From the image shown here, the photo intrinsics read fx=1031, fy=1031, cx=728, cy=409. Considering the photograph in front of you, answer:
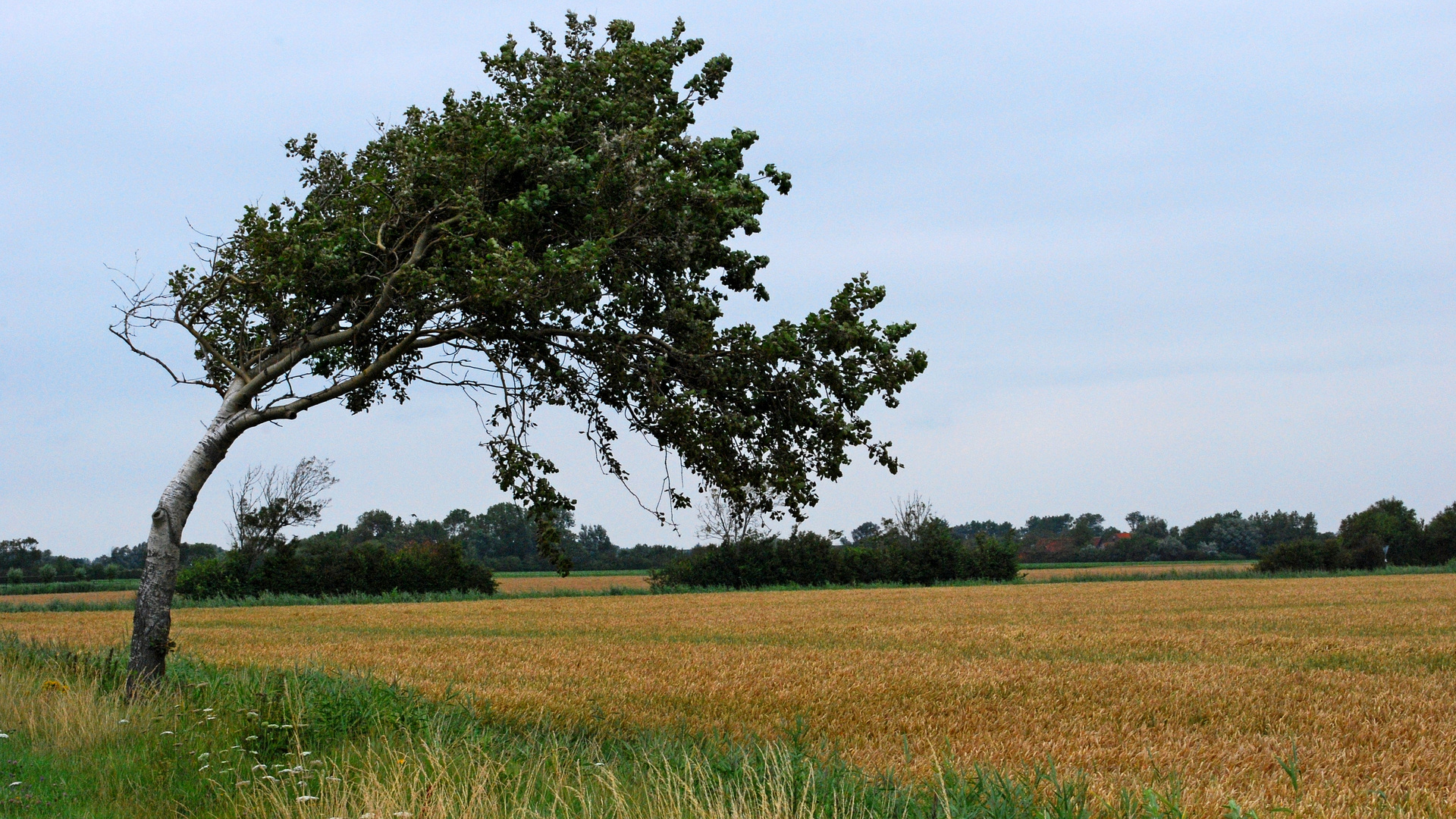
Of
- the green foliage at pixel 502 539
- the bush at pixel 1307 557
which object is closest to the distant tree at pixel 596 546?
the green foliage at pixel 502 539

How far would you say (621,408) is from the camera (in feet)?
38.2

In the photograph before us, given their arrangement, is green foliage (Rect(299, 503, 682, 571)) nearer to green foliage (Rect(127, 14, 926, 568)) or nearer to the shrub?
the shrub

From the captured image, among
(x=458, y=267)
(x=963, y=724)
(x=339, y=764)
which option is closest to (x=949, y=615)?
(x=963, y=724)

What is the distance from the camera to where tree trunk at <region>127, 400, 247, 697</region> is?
443 inches

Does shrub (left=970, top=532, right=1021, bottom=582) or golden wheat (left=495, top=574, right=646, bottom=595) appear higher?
shrub (left=970, top=532, right=1021, bottom=582)

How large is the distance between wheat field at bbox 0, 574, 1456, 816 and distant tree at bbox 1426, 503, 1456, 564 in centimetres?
5318

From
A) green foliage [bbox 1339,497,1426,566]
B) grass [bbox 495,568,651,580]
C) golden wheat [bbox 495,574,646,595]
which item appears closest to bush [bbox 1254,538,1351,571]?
green foliage [bbox 1339,497,1426,566]

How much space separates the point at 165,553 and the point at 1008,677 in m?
10.8

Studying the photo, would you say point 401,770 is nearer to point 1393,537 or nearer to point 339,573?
point 339,573

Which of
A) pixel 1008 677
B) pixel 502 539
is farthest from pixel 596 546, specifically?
pixel 1008 677

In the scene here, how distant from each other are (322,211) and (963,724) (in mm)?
9729

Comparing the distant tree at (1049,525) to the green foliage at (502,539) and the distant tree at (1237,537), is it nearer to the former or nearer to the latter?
the distant tree at (1237,537)

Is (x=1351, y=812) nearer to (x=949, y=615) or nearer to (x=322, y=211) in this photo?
(x=322, y=211)

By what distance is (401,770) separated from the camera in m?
6.29
